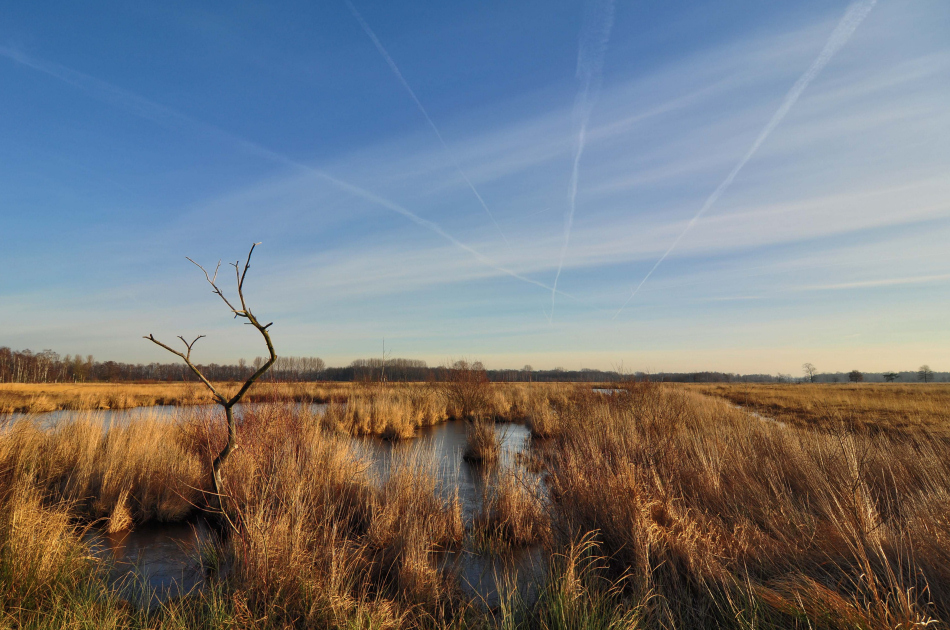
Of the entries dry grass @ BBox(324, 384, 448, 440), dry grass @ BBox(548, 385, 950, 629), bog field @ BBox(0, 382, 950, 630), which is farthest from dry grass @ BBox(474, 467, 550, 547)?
dry grass @ BBox(324, 384, 448, 440)

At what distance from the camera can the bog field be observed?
2.94 m

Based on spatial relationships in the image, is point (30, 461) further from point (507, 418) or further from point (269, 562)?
point (507, 418)

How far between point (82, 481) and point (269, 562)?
491 cm

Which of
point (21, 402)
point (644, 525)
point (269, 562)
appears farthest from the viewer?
point (21, 402)

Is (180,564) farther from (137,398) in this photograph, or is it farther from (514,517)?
(137,398)

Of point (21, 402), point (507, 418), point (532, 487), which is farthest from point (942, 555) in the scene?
point (21, 402)

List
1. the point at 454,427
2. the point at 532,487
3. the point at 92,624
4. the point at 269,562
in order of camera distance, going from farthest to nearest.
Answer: the point at 454,427 → the point at 532,487 → the point at 269,562 → the point at 92,624

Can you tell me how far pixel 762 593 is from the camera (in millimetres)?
2895

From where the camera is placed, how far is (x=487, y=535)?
5305 mm

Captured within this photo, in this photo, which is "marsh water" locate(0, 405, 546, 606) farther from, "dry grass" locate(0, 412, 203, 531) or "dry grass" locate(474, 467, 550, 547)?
"dry grass" locate(0, 412, 203, 531)

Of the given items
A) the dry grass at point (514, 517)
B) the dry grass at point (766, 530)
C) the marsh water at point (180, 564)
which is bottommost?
the marsh water at point (180, 564)

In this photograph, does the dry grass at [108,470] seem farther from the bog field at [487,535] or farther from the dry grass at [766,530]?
the dry grass at [766,530]

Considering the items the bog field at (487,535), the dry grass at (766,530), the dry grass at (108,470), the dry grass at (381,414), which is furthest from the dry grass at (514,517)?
the dry grass at (381,414)

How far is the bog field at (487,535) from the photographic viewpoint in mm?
2936
